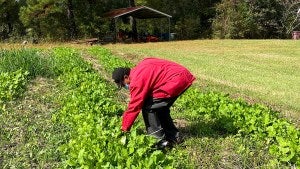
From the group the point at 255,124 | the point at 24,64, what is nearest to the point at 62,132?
the point at 255,124

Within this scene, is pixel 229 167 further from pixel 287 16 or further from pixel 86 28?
pixel 287 16

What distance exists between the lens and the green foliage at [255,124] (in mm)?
5438

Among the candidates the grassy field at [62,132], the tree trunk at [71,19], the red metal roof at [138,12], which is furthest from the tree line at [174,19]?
the grassy field at [62,132]

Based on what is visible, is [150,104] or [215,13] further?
[215,13]

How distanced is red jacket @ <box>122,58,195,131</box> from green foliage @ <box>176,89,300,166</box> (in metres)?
1.25

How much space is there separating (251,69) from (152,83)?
1198 centimetres

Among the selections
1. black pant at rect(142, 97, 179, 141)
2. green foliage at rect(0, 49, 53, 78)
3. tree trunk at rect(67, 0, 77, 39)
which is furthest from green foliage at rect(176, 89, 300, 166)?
tree trunk at rect(67, 0, 77, 39)

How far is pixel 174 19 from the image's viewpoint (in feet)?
138

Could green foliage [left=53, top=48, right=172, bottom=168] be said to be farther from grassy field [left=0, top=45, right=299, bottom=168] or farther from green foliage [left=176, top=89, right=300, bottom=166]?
green foliage [left=176, top=89, right=300, bottom=166]

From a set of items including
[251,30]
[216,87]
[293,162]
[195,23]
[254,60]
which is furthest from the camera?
[195,23]

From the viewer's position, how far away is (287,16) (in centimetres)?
3794

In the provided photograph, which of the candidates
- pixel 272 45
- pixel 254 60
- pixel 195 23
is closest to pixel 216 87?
pixel 254 60

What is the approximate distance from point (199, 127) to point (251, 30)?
30.3m

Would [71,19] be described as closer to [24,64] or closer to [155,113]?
[24,64]
